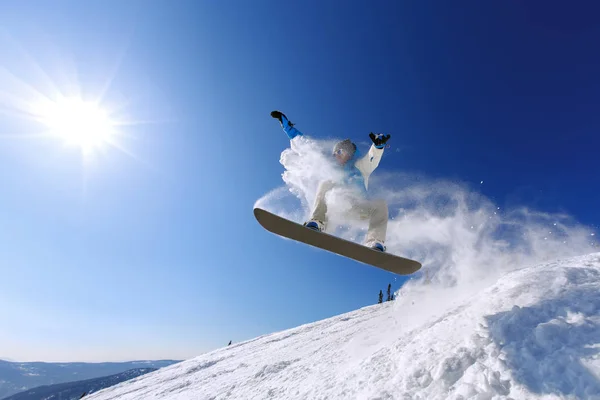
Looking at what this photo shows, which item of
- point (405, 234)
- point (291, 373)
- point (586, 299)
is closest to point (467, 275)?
point (405, 234)

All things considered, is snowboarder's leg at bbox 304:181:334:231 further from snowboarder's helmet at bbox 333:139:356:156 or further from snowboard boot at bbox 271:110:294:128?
snowboard boot at bbox 271:110:294:128

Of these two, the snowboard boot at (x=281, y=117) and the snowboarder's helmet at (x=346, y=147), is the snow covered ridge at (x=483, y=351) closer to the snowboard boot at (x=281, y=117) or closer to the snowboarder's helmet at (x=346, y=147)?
the snowboarder's helmet at (x=346, y=147)

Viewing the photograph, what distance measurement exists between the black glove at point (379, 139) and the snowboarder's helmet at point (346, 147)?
0.68 metres

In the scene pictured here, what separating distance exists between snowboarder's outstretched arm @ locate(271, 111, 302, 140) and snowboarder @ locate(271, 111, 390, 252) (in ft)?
5.34

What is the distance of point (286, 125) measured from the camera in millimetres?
9734

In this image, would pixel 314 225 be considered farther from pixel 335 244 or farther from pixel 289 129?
pixel 289 129

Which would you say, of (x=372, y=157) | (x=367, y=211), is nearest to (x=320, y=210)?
(x=367, y=211)

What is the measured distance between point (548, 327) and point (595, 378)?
969 millimetres

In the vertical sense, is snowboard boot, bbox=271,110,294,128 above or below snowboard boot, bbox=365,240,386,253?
above

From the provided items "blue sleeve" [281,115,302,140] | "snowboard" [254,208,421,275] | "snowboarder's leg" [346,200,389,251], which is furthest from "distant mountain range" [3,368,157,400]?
"snowboarder's leg" [346,200,389,251]

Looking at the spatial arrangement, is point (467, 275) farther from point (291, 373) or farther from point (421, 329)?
point (291, 373)

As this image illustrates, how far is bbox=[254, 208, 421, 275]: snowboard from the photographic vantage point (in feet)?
24.6

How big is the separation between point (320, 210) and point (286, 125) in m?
3.24

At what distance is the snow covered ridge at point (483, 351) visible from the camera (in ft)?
10.6
